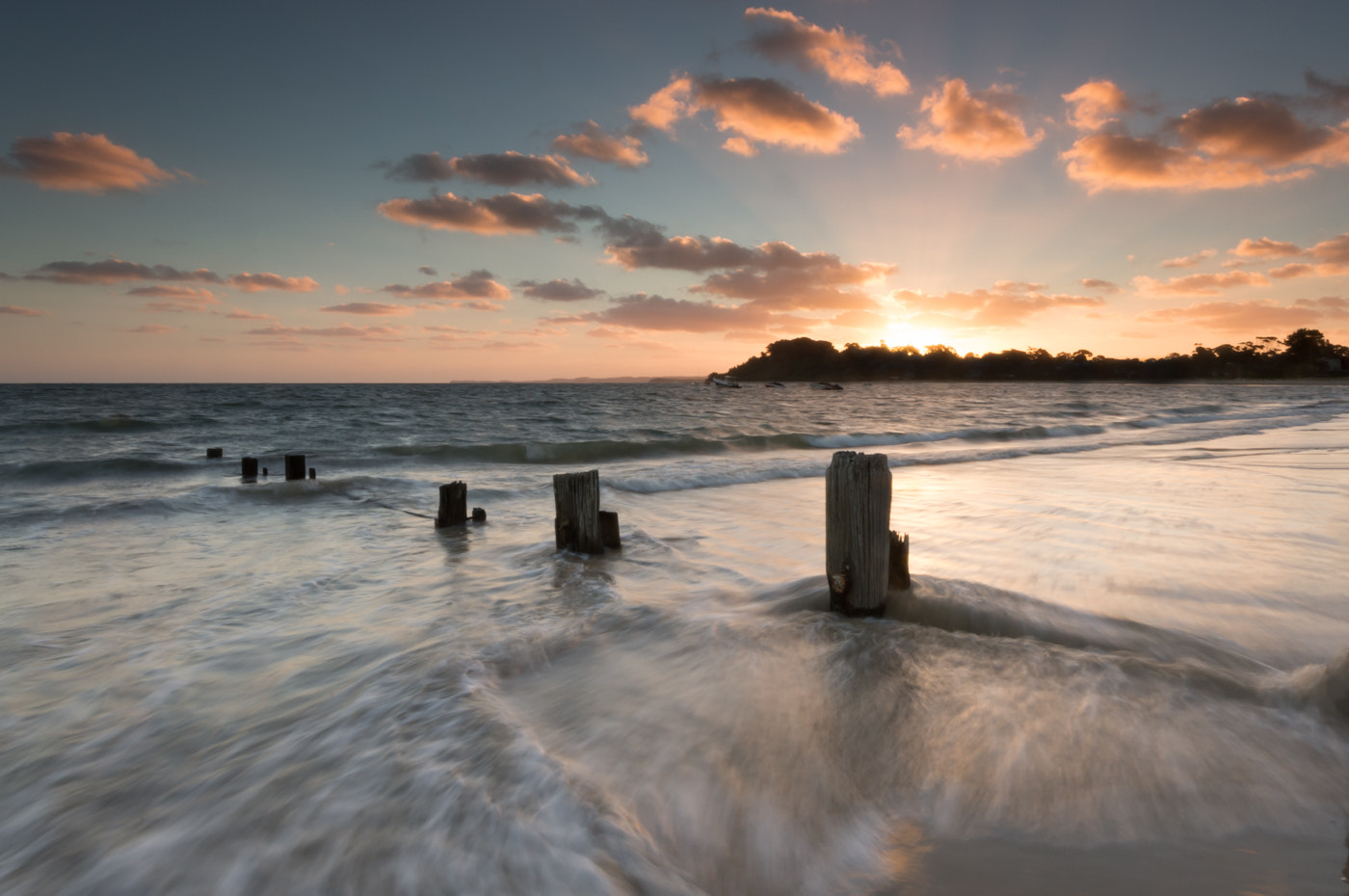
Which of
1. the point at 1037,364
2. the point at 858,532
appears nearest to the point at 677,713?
the point at 858,532

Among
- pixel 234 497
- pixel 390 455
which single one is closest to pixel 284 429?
pixel 390 455

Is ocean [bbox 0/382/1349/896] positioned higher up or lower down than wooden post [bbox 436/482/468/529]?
lower down

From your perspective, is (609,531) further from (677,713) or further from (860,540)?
(677,713)

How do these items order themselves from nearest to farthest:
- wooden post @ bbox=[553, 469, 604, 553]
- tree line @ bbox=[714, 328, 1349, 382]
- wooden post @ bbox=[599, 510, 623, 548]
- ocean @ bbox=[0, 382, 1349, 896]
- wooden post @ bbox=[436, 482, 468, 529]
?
ocean @ bbox=[0, 382, 1349, 896]
wooden post @ bbox=[553, 469, 604, 553]
wooden post @ bbox=[599, 510, 623, 548]
wooden post @ bbox=[436, 482, 468, 529]
tree line @ bbox=[714, 328, 1349, 382]

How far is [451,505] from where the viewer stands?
27.0ft

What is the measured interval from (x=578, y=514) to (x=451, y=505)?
2510 mm

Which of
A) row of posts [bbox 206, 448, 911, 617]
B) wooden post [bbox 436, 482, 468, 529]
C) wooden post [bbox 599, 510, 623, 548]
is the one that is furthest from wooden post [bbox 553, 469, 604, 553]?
row of posts [bbox 206, 448, 911, 617]

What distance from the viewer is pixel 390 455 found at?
1798 cm

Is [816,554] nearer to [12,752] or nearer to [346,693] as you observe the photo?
[346,693]

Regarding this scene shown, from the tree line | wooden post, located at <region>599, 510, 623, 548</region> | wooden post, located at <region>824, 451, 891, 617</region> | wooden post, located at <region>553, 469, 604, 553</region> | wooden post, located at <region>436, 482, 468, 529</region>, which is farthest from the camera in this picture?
the tree line

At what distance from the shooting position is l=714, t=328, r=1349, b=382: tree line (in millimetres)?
113812

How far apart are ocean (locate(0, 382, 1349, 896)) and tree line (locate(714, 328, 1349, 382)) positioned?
145287 mm

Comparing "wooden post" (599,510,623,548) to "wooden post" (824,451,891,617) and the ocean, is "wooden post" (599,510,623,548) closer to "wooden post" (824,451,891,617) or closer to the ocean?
the ocean

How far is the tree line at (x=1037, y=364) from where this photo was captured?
11381 centimetres
